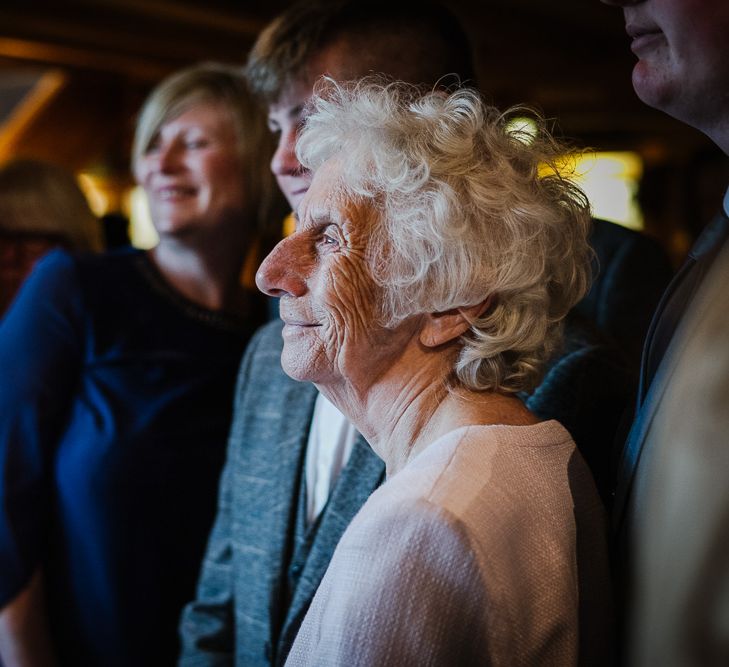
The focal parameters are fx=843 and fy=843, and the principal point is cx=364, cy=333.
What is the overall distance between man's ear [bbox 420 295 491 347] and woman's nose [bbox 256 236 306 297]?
189 mm

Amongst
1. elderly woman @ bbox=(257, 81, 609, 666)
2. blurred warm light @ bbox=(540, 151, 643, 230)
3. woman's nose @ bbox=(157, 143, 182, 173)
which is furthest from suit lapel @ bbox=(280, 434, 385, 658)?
blurred warm light @ bbox=(540, 151, 643, 230)

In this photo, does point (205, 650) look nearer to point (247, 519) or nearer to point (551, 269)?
point (247, 519)

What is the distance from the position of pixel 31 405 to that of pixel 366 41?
3.48 feet

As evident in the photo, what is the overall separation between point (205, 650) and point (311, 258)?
37.1 inches

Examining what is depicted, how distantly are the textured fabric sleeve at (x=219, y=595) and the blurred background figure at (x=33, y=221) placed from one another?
3.77 feet

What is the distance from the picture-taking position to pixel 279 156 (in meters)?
1.60

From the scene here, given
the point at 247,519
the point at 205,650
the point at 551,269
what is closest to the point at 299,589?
the point at 247,519

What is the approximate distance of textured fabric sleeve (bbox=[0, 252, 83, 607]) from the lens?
1867 mm

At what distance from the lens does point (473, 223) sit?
114 centimetres

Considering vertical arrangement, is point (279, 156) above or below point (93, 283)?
above

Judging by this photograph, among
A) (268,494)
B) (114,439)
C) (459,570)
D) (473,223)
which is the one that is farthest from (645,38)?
(114,439)

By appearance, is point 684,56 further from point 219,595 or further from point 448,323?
point 219,595

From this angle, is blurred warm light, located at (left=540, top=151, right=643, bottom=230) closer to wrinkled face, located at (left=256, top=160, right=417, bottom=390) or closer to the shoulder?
the shoulder

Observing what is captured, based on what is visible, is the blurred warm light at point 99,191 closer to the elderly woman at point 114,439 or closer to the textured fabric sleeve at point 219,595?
the elderly woman at point 114,439
